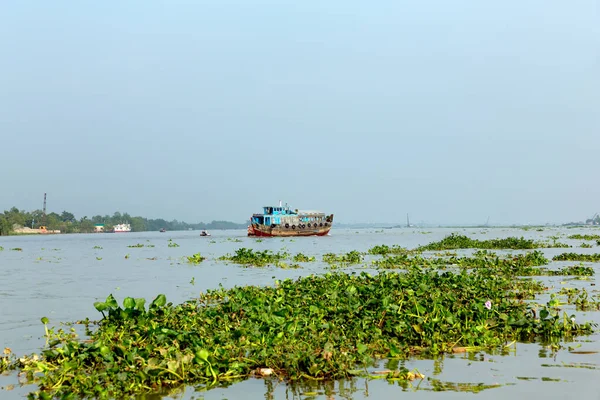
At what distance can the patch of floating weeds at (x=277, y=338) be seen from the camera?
5.82 metres

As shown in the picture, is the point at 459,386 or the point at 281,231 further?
the point at 281,231

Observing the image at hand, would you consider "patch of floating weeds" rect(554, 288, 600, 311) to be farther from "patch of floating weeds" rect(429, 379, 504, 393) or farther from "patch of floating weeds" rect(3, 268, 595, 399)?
"patch of floating weeds" rect(429, 379, 504, 393)

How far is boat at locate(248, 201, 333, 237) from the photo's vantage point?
70.6 metres

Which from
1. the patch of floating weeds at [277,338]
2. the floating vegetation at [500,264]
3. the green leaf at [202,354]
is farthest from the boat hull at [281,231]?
the green leaf at [202,354]

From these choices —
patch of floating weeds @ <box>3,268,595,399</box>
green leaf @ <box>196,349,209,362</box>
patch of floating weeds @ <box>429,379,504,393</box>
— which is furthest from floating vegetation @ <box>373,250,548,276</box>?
green leaf @ <box>196,349,209,362</box>

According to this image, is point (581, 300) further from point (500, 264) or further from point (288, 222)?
point (288, 222)

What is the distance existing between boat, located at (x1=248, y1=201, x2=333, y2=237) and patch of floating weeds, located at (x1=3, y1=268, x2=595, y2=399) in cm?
6037

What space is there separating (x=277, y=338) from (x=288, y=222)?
64.8 metres

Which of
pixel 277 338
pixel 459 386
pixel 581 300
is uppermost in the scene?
pixel 277 338

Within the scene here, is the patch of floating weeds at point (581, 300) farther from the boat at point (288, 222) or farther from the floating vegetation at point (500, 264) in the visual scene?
the boat at point (288, 222)

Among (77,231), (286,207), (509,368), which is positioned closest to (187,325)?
(509,368)

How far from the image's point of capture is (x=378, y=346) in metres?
7.15

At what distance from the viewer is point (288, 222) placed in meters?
71.5

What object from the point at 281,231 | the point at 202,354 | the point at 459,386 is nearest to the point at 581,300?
the point at 459,386
